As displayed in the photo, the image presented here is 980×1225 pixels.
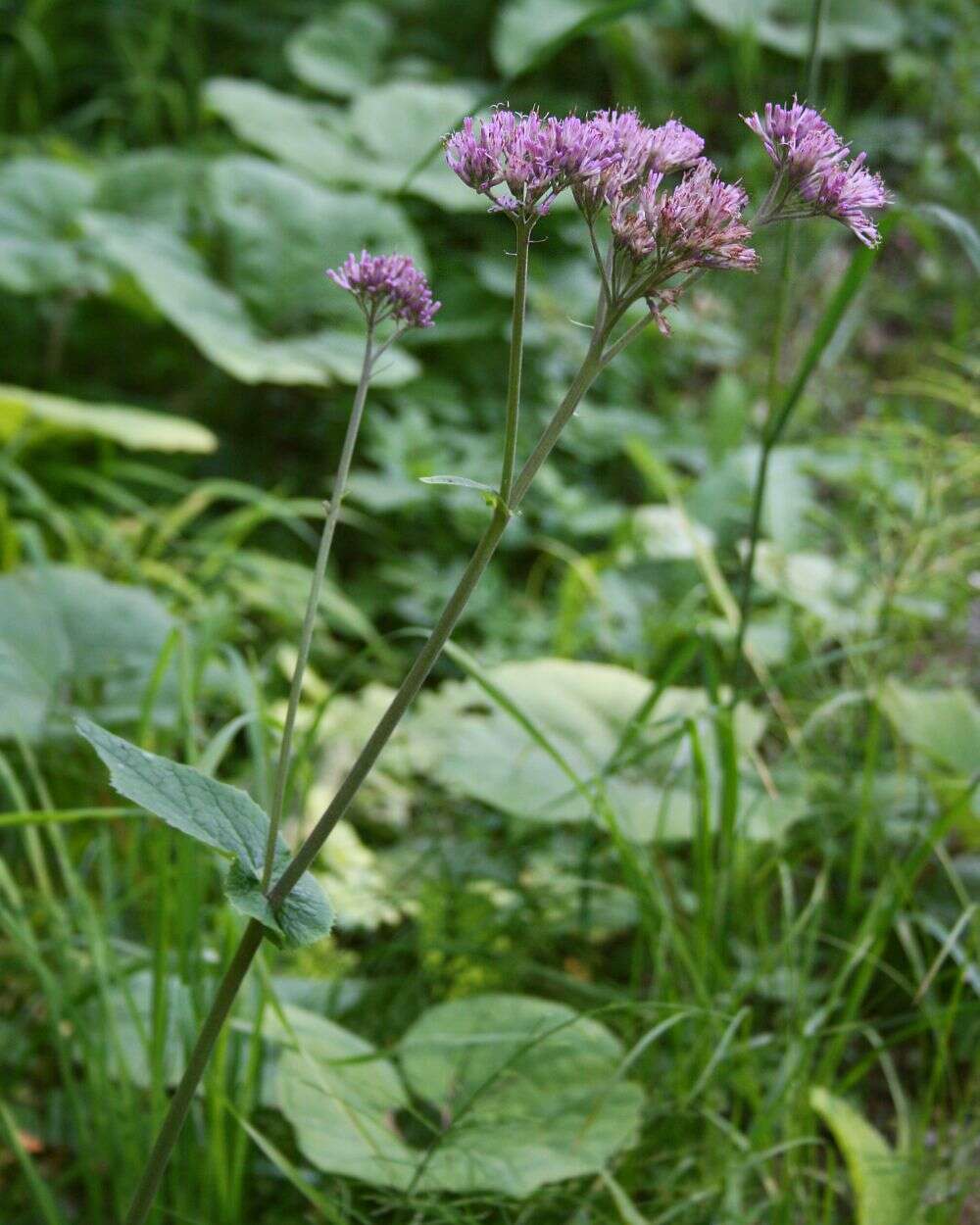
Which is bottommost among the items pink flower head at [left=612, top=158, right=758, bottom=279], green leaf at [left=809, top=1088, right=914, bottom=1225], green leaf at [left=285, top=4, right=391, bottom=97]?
green leaf at [left=809, top=1088, right=914, bottom=1225]

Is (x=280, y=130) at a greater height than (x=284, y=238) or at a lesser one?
greater

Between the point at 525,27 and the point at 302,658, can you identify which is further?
the point at 525,27

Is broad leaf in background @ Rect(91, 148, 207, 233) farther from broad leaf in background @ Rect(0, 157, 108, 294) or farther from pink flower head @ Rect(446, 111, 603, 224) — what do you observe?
pink flower head @ Rect(446, 111, 603, 224)

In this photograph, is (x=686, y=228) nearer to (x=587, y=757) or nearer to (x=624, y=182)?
(x=624, y=182)

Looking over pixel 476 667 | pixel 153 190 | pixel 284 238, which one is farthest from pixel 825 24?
pixel 476 667

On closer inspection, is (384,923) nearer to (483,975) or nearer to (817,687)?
(483,975)

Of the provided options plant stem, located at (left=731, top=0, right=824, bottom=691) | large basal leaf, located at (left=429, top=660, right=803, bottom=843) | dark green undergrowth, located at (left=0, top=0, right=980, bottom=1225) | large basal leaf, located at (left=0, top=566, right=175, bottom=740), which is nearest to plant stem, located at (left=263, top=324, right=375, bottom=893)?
dark green undergrowth, located at (left=0, top=0, right=980, bottom=1225)
